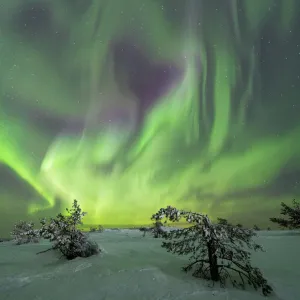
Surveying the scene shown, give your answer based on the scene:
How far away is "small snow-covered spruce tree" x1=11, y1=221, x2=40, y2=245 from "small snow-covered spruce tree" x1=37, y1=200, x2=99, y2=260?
0.55 meters

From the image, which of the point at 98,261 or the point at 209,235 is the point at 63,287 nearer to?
the point at 98,261

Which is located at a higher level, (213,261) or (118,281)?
(213,261)

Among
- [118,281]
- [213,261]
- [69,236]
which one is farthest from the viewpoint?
[69,236]

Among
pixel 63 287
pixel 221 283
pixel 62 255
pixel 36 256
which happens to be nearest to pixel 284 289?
pixel 221 283

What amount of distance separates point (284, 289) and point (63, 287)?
6214 millimetres

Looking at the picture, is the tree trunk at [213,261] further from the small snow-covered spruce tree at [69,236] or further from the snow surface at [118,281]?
the small snow-covered spruce tree at [69,236]

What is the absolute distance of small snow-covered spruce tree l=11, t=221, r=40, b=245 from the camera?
37.0 feet

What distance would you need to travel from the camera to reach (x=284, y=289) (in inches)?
284

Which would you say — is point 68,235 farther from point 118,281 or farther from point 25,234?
point 118,281

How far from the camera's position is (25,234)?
11031 millimetres

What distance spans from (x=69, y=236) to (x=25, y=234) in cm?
193

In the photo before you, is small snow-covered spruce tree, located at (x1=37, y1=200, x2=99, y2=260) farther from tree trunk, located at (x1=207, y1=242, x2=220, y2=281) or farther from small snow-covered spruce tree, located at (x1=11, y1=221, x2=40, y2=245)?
tree trunk, located at (x1=207, y1=242, x2=220, y2=281)

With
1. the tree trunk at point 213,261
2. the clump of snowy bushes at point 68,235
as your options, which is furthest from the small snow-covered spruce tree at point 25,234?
the tree trunk at point 213,261

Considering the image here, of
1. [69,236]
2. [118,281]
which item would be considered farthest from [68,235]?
[118,281]
